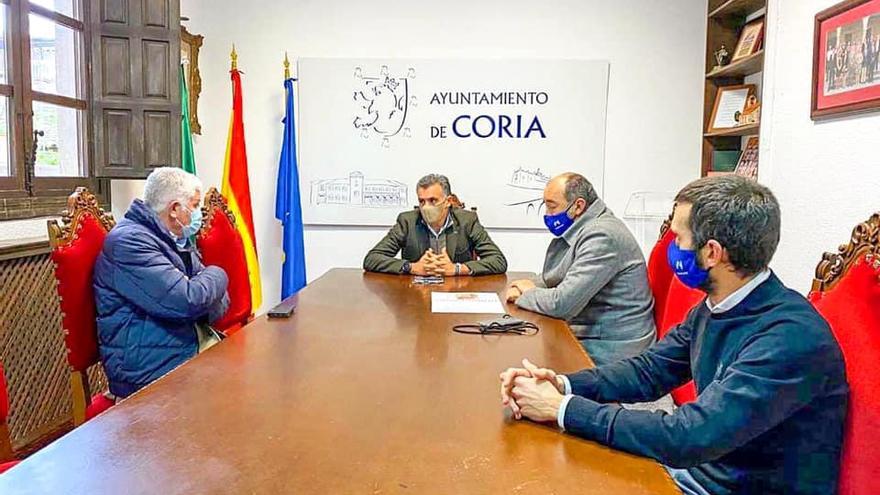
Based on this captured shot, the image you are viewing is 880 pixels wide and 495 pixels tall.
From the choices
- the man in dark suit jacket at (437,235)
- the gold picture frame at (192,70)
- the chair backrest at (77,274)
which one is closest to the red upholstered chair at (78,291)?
the chair backrest at (77,274)

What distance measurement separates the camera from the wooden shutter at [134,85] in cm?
348

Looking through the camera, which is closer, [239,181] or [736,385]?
[736,385]

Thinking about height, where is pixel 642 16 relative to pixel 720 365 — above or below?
above

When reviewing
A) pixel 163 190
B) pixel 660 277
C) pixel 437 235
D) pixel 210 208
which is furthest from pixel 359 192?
pixel 660 277

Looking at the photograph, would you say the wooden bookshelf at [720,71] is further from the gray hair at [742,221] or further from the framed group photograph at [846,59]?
the gray hair at [742,221]

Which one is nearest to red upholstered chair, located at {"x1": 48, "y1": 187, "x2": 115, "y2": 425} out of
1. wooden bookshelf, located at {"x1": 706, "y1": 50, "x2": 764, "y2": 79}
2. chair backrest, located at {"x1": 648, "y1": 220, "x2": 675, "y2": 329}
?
chair backrest, located at {"x1": 648, "y1": 220, "x2": 675, "y2": 329}

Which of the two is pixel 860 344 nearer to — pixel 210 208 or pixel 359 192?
pixel 210 208

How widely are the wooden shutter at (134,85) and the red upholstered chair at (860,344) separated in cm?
321

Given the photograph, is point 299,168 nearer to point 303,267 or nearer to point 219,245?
point 303,267

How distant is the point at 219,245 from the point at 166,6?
5.10 ft

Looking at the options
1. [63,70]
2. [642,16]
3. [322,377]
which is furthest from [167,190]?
[642,16]

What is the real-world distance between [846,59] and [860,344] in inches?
59.2

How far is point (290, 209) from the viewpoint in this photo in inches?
164

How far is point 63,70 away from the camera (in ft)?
11.1
